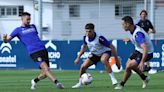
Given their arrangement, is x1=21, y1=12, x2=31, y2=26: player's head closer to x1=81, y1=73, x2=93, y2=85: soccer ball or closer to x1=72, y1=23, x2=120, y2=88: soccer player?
x1=72, y1=23, x2=120, y2=88: soccer player

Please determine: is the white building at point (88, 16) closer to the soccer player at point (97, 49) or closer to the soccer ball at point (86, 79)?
the soccer player at point (97, 49)

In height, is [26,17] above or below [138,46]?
above

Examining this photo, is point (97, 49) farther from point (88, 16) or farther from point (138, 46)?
point (88, 16)

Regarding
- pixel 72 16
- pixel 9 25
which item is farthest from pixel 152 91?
pixel 9 25

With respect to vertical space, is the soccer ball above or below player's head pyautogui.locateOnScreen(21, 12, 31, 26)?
below

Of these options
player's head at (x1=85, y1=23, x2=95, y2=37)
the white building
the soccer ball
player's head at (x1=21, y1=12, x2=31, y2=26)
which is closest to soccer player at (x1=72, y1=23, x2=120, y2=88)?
player's head at (x1=85, y1=23, x2=95, y2=37)

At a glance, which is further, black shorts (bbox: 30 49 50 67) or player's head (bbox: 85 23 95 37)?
player's head (bbox: 85 23 95 37)

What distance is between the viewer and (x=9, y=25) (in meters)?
46.0

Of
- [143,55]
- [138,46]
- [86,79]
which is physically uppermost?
[138,46]

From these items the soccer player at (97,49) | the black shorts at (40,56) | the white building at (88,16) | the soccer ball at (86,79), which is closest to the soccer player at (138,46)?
the soccer ball at (86,79)

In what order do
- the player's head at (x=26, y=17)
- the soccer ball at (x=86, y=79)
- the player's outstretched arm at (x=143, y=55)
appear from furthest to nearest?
1. the soccer ball at (x=86, y=79)
2. the player's head at (x=26, y=17)
3. the player's outstretched arm at (x=143, y=55)

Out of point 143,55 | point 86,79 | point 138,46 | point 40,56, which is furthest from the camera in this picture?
point 86,79

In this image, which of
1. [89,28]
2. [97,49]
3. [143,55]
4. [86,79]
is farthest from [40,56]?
[143,55]

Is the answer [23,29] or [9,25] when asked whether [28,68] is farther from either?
[9,25]
